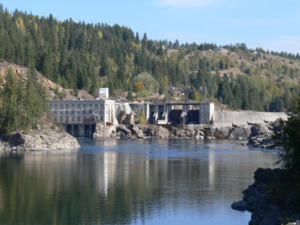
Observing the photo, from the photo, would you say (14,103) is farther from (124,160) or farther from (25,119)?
(124,160)

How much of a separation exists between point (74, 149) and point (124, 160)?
666 inches

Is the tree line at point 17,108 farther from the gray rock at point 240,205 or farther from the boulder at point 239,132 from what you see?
the gray rock at point 240,205

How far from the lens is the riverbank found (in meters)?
27.6

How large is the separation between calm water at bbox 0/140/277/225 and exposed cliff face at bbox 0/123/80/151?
435 centimetres

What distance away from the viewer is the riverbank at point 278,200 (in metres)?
27.6

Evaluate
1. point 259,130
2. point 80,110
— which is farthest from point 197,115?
point 80,110

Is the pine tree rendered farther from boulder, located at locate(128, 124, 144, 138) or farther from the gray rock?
the gray rock

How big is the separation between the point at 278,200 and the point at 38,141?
56.0 metres

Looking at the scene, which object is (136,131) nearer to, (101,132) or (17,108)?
(101,132)

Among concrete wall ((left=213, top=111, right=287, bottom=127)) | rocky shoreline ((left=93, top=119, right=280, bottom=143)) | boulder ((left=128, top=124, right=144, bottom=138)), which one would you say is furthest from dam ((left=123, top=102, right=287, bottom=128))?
boulder ((left=128, top=124, right=144, bottom=138))

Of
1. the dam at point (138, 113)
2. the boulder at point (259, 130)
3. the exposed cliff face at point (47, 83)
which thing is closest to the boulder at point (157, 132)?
the dam at point (138, 113)

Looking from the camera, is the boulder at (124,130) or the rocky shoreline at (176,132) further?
the boulder at (124,130)

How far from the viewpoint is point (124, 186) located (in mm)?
47031

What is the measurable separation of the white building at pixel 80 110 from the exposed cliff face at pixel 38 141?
3370cm
